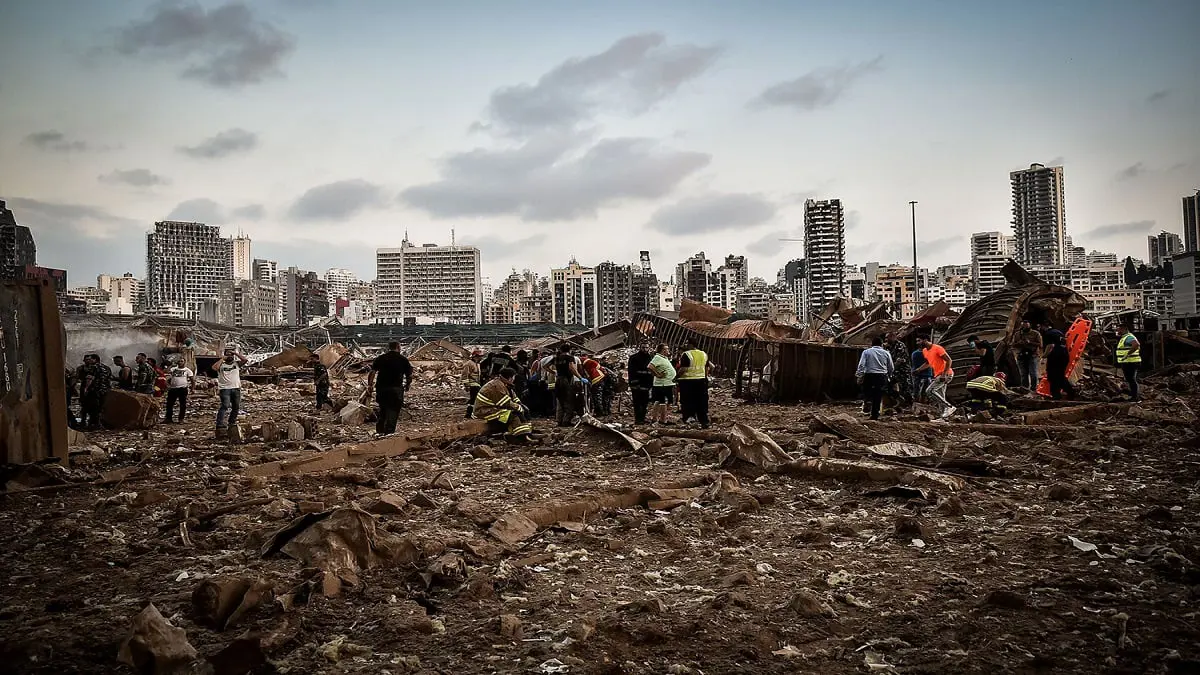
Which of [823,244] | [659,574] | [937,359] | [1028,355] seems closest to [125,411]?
[659,574]

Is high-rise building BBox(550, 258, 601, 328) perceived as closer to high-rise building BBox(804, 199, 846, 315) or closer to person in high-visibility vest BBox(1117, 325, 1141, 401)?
high-rise building BBox(804, 199, 846, 315)

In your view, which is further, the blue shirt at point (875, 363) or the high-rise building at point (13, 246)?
the high-rise building at point (13, 246)

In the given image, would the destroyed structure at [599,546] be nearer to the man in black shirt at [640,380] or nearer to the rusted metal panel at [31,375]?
the rusted metal panel at [31,375]

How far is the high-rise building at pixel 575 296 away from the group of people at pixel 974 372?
382ft

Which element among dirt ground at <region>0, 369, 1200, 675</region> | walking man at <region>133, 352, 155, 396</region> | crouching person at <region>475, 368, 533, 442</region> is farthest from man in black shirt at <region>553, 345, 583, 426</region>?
walking man at <region>133, 352, 155, 396</region>

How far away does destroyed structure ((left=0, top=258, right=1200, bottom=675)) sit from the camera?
145 inches

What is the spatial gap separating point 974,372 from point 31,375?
14864 millimetres

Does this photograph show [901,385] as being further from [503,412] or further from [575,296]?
[575,296]

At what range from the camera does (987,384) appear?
12641 mm

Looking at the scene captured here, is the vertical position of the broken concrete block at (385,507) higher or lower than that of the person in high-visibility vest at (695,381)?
lower

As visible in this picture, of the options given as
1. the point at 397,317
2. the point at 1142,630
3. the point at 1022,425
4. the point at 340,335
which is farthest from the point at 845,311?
the point at 397,317

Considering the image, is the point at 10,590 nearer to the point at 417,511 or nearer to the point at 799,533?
the point at 417,511

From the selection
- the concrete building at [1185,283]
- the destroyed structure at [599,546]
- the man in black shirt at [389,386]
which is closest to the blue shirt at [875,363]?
the destroyed structure at [599,546]

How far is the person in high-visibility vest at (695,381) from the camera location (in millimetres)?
11625
